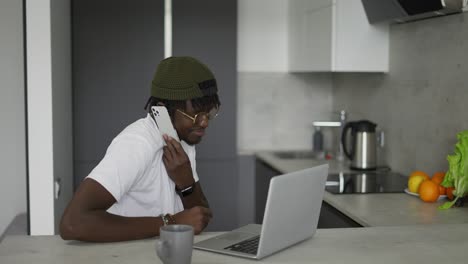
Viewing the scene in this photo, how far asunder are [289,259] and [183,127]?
2.07ft

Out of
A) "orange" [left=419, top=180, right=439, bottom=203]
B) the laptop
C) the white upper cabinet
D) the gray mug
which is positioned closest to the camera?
the gray mug

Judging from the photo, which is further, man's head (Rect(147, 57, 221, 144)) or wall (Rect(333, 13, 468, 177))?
wall (Rect(333, 13, 468, 177))

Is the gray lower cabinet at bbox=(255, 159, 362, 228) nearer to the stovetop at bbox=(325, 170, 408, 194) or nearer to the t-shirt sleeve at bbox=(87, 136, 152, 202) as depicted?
the stovetop at bbox=(325, 170, 408, 194)

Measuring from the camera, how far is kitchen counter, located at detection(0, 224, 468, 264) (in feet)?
5.06

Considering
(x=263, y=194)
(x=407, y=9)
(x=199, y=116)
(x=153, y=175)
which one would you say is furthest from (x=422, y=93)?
(x=153, y=175)

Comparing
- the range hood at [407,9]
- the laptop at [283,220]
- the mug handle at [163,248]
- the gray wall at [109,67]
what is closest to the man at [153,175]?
the laptop at [283,220]

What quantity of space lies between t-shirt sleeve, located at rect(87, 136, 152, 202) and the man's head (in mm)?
162

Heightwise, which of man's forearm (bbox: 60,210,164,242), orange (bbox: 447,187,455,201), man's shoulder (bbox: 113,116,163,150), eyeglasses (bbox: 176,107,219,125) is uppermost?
eyeglasses (bbox: 176,107,219,125)

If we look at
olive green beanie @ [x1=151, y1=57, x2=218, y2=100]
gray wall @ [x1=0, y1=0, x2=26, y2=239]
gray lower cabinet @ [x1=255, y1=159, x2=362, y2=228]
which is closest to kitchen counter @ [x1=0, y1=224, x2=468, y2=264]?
olive green beanie @ [x1=151, y1=57, x2=218, y2=100]

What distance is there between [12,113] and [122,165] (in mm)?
2228

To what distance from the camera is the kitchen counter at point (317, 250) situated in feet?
5.06

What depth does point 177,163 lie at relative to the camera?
1.99 metres

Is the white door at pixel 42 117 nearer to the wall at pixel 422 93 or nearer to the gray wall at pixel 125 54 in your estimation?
the gray wall at pixel 125 54

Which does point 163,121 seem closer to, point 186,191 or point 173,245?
point 186,191
